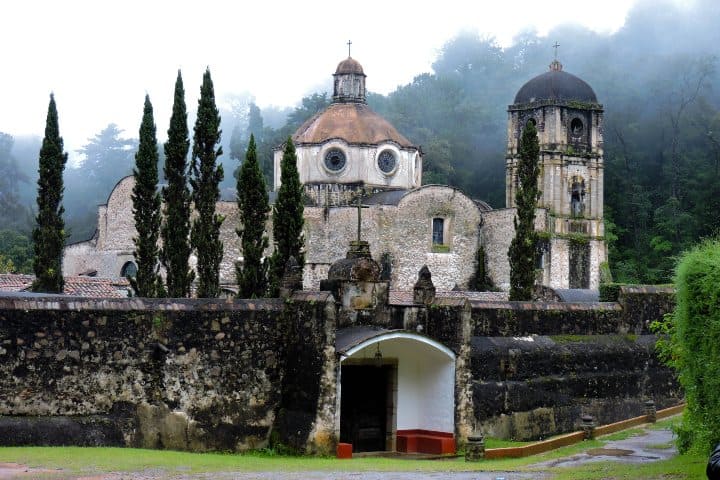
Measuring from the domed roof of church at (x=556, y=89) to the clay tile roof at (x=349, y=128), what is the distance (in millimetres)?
8525

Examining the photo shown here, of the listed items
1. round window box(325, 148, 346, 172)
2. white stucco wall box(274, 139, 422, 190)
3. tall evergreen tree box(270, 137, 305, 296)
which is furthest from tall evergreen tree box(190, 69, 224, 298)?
round window box(325, 148, 346, 172)

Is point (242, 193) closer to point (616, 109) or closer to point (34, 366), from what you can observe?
point (34, 366)

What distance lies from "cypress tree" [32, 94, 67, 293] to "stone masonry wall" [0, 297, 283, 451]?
1457 cm

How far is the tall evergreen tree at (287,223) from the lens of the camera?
29.8m

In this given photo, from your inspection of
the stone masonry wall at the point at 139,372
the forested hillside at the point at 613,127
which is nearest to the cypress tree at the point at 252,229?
the stone masonry wall at the point at 139,372

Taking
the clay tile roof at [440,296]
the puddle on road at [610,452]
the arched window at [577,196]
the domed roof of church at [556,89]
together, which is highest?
the domed roof of church at [556,89]

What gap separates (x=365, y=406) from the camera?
833 inches

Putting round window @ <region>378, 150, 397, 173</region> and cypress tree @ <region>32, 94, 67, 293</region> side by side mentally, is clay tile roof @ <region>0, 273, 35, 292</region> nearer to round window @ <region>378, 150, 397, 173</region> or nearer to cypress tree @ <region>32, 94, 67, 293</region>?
cypress tree @ <region>32, 94, 67, 293</region>

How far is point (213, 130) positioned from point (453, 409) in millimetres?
14047

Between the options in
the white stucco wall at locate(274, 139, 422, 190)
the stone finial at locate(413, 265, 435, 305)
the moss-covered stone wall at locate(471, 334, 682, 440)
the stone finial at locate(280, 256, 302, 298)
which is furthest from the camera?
the white stucco wall at locate(274, 139, 422, 190)

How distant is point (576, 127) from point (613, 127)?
78.0ft

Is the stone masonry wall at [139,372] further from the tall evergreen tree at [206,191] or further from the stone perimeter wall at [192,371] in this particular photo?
the tall evergreen tree at [206,191]

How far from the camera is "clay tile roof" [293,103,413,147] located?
59.5 m

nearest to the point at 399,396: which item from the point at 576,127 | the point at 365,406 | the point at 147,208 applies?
the point at 365,406
